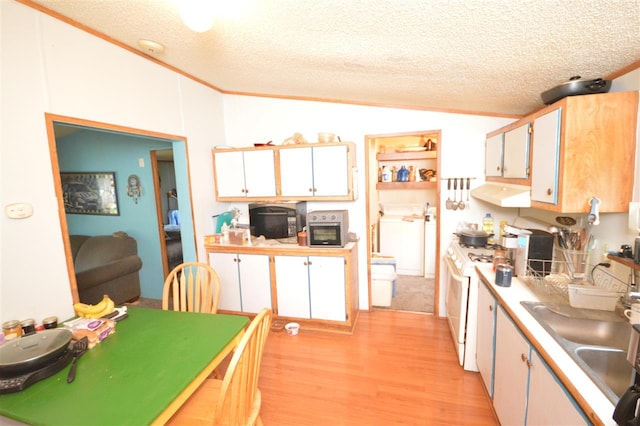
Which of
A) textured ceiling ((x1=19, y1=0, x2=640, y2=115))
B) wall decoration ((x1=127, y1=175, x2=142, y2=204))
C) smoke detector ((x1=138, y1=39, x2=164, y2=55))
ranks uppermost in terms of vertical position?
smoke detector ((x1=138, y1=39, x2=164, y2=55))

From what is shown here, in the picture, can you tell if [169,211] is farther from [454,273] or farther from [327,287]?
[454,273]

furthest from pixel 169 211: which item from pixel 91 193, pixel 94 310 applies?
pixel 94 310

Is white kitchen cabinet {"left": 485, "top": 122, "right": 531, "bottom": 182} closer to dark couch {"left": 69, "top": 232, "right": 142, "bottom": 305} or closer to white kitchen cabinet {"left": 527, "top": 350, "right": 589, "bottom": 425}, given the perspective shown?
white kitchen cabinet {"left": 527, "top": 350, "right": 589, "bottom": 425}

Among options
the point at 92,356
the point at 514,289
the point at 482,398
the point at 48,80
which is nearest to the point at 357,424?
the point at 482,398

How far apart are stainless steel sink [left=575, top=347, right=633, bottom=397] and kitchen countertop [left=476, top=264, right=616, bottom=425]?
0.39ft

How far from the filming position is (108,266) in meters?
3.17

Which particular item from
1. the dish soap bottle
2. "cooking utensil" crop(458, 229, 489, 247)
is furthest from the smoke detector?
the dish soap bottle

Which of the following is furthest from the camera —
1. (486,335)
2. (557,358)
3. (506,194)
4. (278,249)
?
(278,249)

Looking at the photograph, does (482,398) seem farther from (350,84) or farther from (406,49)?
(350,84)

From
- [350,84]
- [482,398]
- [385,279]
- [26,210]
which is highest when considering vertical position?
[350,84]

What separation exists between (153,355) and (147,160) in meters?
2.96

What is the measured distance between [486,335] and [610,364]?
0.77 metres

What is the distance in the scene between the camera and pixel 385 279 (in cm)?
322

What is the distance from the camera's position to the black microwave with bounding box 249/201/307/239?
3.02 m
